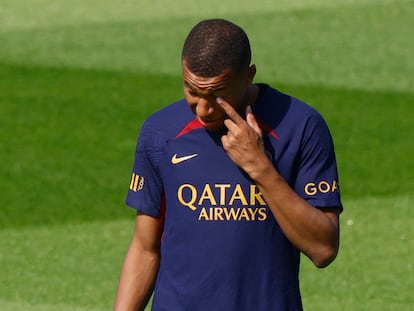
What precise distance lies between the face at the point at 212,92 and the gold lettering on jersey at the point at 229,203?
23 cm

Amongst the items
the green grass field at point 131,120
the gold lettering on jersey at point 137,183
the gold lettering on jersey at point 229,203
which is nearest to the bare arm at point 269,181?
the gold lettering on jersey at point 229,203

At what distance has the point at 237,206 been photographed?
184 inches

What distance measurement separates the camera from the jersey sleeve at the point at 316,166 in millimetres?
4711

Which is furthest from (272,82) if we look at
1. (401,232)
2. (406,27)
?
(401,232)

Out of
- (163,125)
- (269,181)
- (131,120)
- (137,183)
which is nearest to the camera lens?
(269,181)

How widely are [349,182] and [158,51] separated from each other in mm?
5463

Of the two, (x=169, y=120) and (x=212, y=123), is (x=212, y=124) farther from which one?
(x=169, y=120)

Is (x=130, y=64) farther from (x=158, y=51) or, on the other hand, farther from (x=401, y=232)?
(x=401, y=232)

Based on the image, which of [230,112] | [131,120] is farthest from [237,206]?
[131,120]

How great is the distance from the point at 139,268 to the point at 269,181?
773 mm

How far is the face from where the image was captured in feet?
14.9

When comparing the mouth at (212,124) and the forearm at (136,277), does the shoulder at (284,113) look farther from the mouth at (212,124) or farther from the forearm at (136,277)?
the forearm at (136,277)

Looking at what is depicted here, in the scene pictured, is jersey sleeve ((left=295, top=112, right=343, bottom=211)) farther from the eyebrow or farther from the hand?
the eyebrow

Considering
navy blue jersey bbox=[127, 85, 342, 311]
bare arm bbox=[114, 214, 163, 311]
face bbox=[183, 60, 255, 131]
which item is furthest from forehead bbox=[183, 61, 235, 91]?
bare arm bbox=[114, 214, 163, 311]
